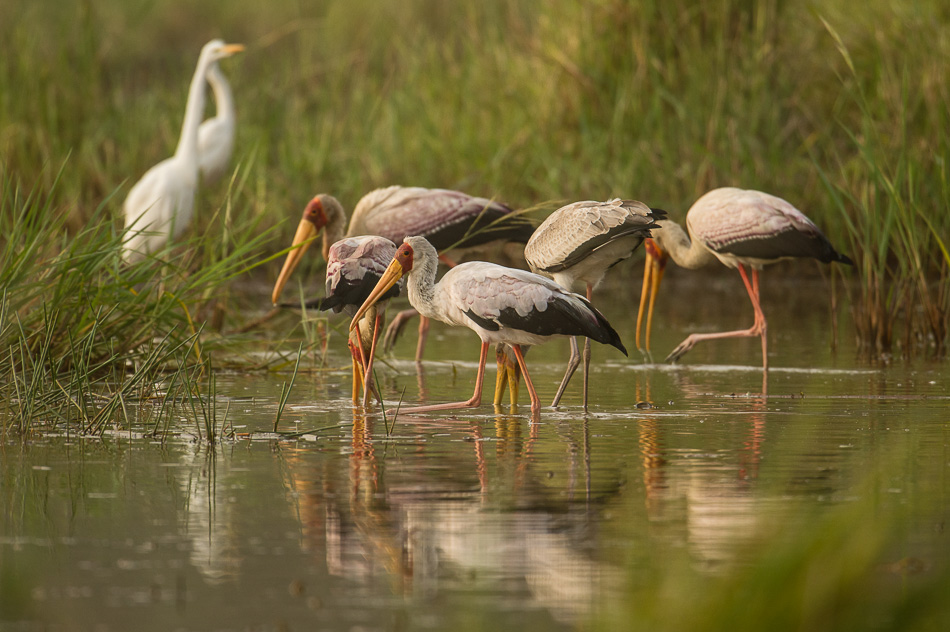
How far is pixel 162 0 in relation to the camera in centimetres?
2855

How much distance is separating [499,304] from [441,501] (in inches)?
79.9

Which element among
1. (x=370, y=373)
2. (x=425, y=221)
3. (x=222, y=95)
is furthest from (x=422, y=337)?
(x=222, y=95)

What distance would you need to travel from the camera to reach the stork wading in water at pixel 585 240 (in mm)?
8195

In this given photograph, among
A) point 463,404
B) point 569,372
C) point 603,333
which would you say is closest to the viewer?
point 603,333

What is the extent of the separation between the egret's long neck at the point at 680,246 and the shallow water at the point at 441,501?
2070 millimetres

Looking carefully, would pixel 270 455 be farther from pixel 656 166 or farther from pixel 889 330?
pixel 656 166

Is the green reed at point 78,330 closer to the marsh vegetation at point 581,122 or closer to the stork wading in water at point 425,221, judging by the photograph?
the stork wading in water at point 425,221

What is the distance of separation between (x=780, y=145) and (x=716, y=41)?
1.12 metres

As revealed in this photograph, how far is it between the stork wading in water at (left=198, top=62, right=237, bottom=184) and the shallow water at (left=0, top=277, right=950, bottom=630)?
235 inches

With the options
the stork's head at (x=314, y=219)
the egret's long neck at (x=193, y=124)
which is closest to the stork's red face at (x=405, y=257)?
the stork's head at (x=314, y=219)

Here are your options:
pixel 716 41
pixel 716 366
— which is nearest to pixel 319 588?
pixel 716 366

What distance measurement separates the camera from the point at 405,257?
7.74 metres

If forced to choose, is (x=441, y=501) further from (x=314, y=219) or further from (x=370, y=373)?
(x=314, y=219)

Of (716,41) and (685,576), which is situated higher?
(716,41)
